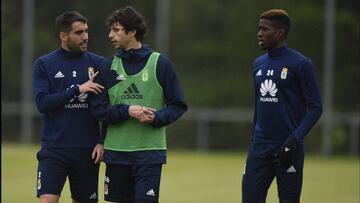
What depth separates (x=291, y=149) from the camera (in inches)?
293

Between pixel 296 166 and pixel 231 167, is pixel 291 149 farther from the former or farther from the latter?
pixel 231 167

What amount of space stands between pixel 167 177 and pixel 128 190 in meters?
9.53

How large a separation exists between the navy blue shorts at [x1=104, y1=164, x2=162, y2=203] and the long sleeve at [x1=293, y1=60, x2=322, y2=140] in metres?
1.18

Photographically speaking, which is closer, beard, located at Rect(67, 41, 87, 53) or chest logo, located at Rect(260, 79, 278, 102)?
chest logo, located at Rect(260, 79, 278, 102)

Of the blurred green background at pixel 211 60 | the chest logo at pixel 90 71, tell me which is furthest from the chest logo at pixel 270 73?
the blurred green background at pixel 211 60

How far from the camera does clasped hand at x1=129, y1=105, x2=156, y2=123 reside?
7.29 metres

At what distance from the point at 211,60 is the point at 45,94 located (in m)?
18.5

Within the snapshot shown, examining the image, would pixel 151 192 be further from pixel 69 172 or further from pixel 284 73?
pixel 284 73

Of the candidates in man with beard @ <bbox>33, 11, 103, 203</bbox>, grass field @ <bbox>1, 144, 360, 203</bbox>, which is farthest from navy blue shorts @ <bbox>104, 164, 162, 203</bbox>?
grass field @ <bbox>1, 144, 360, 203</bbox>

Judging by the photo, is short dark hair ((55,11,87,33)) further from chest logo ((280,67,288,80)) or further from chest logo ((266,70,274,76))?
chest logo ((280,67,288,80))

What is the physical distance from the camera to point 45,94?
778 cm

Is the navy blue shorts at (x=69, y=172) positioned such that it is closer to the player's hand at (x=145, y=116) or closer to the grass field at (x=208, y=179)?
the player's hand at (x=145, y=116)

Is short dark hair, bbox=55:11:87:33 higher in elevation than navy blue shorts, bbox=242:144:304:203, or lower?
higher

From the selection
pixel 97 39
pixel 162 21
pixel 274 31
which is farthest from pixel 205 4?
pixel 274 31
